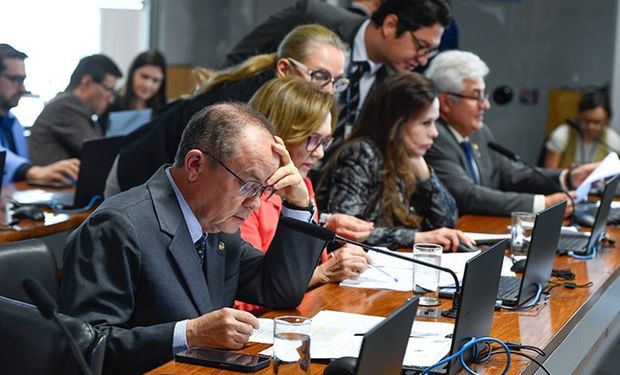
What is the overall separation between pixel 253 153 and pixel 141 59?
4.48 metres

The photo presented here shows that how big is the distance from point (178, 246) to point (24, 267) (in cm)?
37

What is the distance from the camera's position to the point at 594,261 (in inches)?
136

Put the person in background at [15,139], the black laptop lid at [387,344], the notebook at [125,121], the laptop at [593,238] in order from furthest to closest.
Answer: the notebook at [125,121]
the person in background at [15,139]
the laptop at [593,238]
the black laptop lid at [387,344]

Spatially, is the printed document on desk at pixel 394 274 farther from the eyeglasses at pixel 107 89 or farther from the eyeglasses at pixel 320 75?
the eyeglasses at pixel 107 89

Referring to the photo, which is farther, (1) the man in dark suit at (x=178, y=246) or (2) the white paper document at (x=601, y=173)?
(2) the white paper document at (x=601, y=173)

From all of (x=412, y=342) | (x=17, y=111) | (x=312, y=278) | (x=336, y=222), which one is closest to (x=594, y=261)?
(x=336, y=222)

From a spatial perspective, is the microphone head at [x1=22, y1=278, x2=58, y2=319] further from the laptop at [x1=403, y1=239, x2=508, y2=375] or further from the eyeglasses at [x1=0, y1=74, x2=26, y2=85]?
the eyeglasses at [x1=0, y1=74, x2=26, y2=85]

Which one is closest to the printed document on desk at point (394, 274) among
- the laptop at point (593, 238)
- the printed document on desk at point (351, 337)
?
A: the printed document on desk at point (351, 337)

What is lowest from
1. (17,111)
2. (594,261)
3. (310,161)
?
(17,111)

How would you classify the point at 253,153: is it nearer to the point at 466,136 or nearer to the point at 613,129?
the point at 466,136

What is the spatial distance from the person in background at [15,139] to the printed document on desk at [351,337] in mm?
2578

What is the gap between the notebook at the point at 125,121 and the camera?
211 inches

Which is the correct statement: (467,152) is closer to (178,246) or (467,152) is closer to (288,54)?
(288,54)

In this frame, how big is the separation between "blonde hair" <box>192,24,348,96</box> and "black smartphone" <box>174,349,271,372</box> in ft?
4.84
